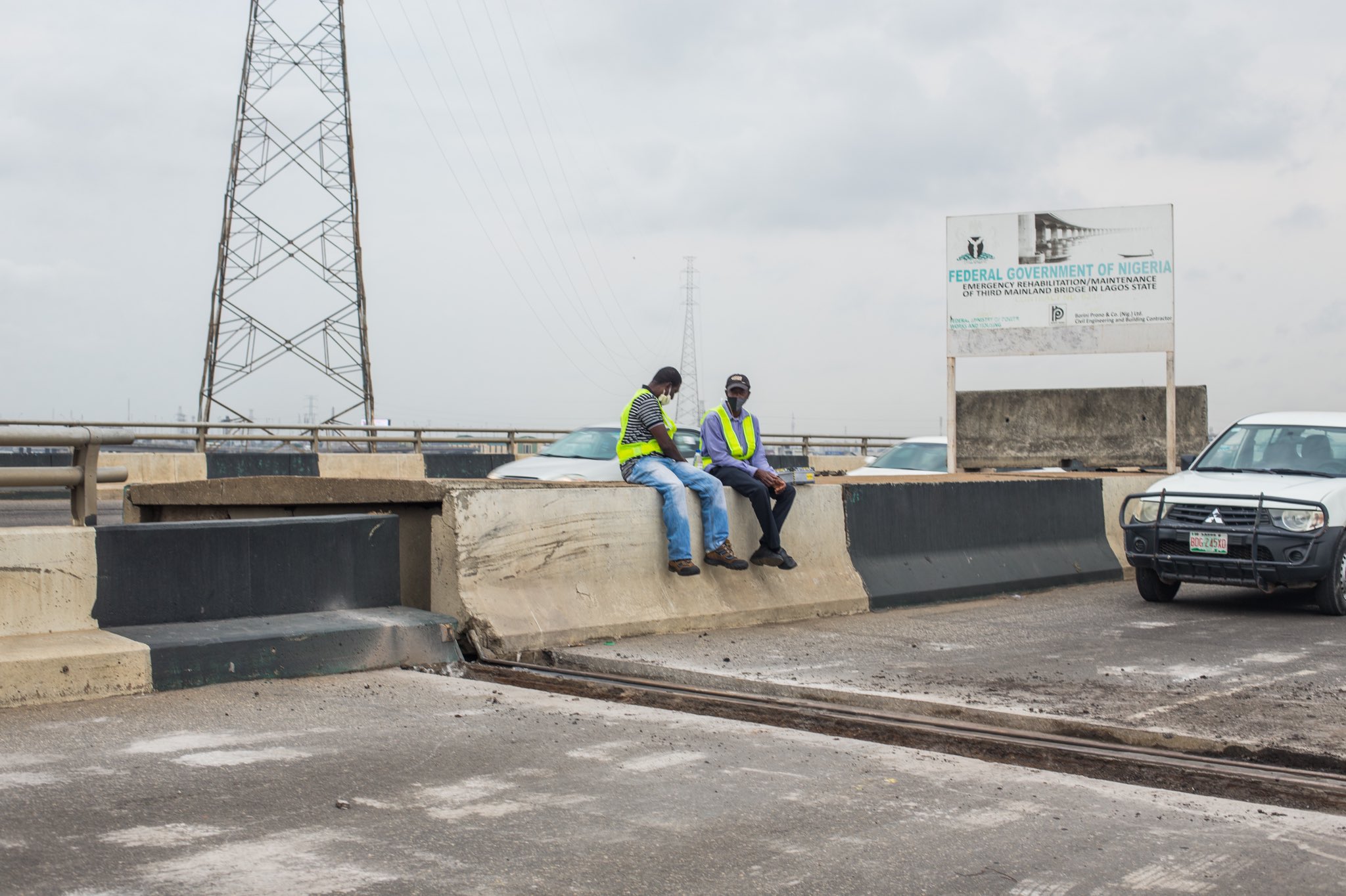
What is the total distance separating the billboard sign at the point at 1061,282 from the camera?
1691cm

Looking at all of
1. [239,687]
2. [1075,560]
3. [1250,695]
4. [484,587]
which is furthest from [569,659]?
[1075,560]

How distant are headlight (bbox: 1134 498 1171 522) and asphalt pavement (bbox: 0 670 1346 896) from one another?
6320mm

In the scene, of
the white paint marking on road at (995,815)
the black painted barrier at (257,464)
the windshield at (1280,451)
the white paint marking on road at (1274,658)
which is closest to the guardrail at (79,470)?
the white paint marking on road at (995,815)

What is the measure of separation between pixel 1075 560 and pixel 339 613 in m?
7.98

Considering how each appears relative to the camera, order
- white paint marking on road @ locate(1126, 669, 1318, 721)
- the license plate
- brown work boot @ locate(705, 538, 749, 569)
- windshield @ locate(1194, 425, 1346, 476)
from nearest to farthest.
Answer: white paint marking on road @ locate(1126, 669, 1318, 721), brown work boot @ locate(705, 538, 749, 569), the license plate, windshield @ locate(1194, 425, 1346, 476)

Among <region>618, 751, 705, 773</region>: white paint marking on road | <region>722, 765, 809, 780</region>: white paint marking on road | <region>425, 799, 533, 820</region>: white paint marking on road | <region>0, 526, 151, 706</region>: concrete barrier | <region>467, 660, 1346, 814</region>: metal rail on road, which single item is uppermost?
<region>0, 526, 151, 706</region>: concrete barrier

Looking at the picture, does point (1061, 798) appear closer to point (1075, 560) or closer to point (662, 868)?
point (662, 868)

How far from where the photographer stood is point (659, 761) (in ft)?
17.0

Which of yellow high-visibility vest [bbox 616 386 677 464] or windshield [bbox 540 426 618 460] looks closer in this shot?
yellow high-visibility vest [bbox 616 386 677 464]

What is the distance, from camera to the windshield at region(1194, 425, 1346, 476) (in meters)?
11.3

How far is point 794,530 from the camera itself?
397 inches

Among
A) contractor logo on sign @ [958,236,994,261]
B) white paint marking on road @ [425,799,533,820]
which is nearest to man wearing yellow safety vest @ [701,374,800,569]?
white paint marking on road @ [425,799,533,820]

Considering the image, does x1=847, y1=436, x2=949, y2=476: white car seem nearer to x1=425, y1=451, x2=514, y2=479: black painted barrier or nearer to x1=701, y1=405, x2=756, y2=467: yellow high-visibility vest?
x1=701, y1=405, x2=756, y2=467: yellow high-visibility vest

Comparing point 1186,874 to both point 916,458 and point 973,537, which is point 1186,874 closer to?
point 973,537
